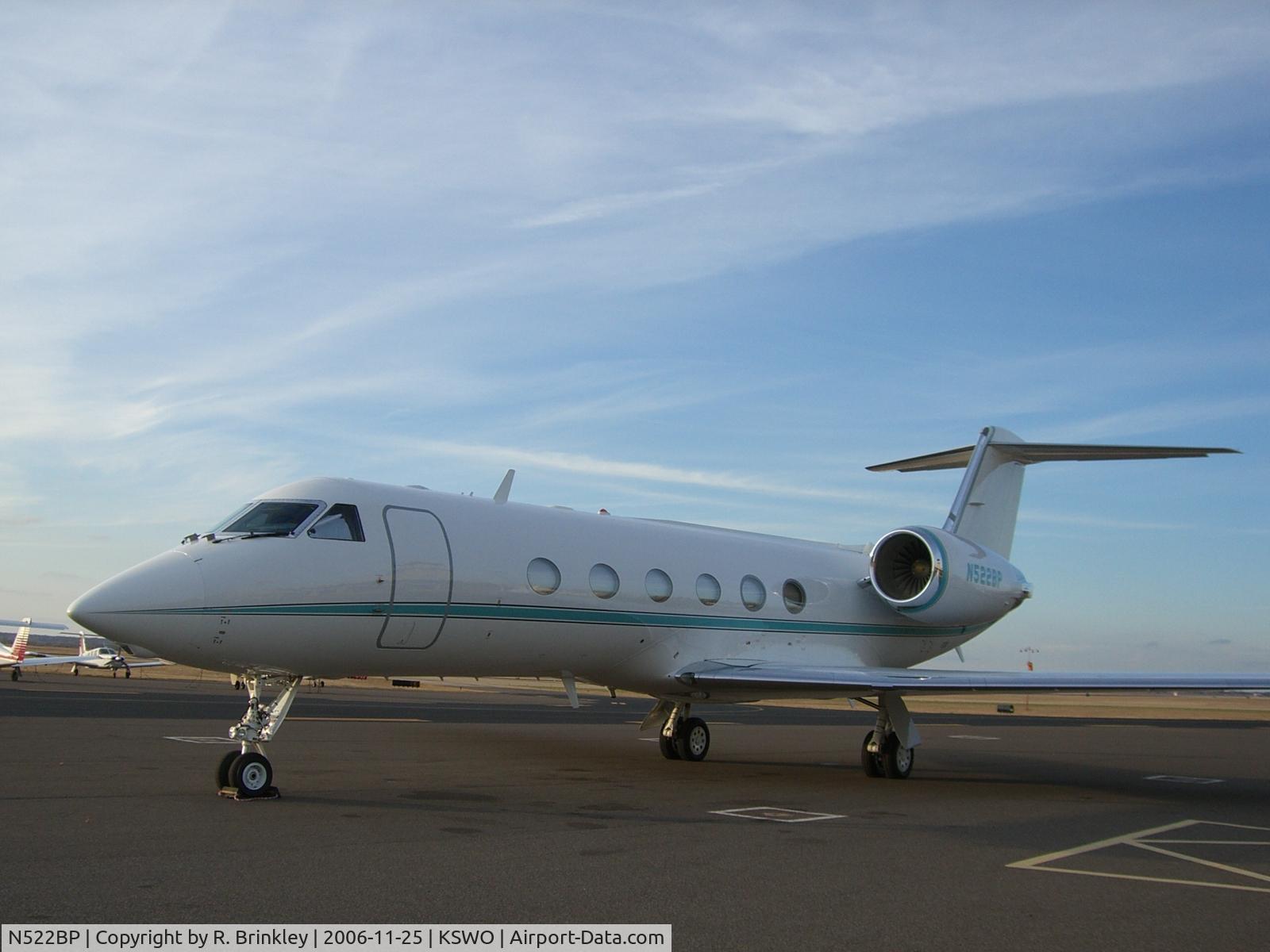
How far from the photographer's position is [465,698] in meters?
39.3

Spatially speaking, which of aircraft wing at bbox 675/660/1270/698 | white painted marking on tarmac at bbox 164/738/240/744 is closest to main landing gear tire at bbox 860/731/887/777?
aircraft wing at bbox 675/660/1270/698

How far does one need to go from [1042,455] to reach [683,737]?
8293mm

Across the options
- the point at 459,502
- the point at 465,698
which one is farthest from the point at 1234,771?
the point at 465,698

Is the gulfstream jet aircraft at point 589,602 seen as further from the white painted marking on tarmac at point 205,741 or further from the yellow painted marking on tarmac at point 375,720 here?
the yellow painted marking on tarmac at point 375,720

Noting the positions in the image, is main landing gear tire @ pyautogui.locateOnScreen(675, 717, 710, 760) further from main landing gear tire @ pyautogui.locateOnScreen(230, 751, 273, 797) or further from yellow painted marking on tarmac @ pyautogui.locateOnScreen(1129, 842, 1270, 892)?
yellow painted marking on tarmac @ pyautogui.locateOnScreen(1129, 842, 1270, 892)

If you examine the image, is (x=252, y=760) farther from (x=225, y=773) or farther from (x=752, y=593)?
(x=752, y=593)

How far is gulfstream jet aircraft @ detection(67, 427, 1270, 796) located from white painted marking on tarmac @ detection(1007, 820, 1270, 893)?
2.00m

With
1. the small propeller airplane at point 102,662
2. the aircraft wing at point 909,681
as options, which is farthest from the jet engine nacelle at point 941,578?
the small propeller airplane at point 102,662

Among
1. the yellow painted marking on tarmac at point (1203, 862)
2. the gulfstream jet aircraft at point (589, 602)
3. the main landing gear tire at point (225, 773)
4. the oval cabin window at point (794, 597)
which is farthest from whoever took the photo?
the oval cabin window at point (794, 597)

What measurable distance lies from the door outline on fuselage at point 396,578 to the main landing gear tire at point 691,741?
5.63 meters

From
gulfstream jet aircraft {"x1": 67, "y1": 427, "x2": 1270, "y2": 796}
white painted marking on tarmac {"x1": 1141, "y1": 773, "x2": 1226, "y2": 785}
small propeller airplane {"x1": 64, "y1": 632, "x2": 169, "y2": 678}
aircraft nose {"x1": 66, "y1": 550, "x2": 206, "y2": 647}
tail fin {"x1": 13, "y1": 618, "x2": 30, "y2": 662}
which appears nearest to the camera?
aircraft nose {"x1": 66, "y1": 550, "x2": 206, "y2": 647}

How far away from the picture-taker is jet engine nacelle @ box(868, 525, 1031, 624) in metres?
17.0

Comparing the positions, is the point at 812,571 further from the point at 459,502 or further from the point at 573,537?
the point at 459,502

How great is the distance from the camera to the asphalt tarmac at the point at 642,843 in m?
A: 5.88
